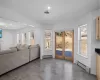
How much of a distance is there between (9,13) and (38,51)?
3711mm

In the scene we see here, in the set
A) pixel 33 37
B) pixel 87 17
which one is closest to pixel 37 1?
pixel 87 17

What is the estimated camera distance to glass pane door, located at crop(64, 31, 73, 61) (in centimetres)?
600

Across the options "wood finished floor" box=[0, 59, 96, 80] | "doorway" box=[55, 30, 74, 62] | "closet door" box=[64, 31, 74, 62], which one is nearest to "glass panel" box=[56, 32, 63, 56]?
"doorway" box=[55, 30, 74, 62]

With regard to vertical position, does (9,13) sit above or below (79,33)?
above

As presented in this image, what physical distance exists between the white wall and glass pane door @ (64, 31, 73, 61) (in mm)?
7258

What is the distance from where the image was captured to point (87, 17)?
13.3 feet

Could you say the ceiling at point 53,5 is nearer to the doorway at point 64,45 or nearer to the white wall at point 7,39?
the doorway at point 64,45

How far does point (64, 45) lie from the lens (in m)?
6.28

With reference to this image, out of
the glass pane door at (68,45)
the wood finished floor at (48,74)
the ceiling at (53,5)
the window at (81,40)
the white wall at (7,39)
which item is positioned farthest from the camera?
the white wall at (7,39)

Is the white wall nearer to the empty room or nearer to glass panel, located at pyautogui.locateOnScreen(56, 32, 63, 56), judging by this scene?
the empty room

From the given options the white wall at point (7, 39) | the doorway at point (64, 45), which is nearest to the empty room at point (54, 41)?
the doorway at point (64, 45)

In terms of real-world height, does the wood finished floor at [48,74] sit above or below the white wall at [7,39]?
below

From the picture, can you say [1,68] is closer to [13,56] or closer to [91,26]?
Answer: [13,56]

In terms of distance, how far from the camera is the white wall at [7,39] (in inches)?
386
